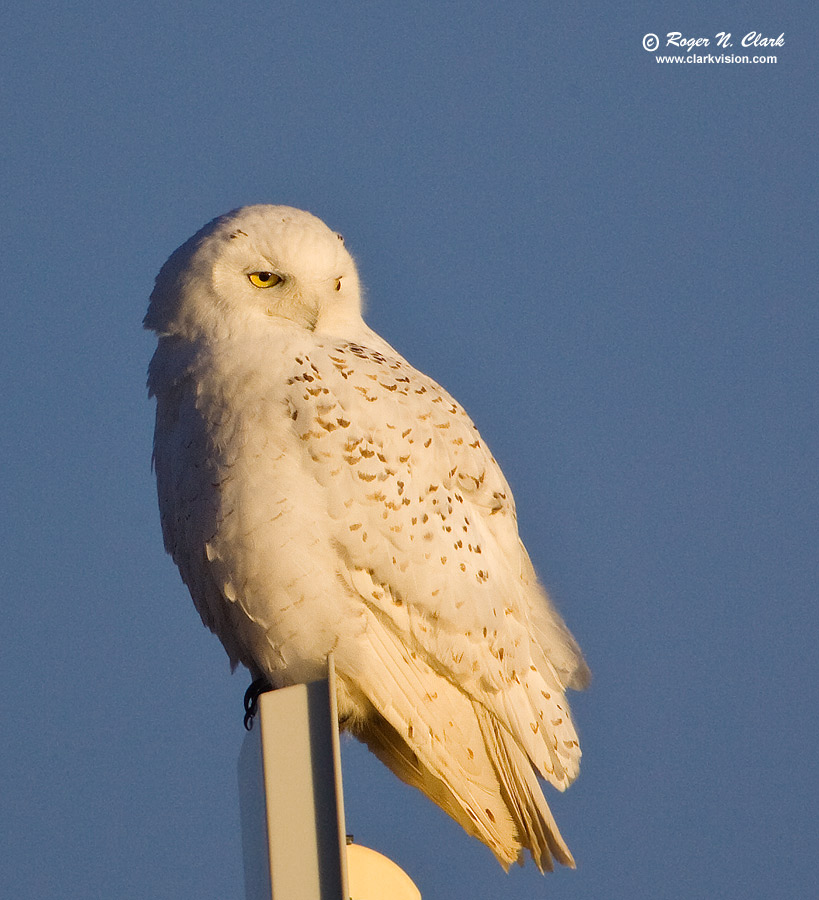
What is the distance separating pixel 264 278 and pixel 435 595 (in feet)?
3.13

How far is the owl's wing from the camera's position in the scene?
3.09 meters

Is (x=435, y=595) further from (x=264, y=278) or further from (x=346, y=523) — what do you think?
(x=264, y=278)

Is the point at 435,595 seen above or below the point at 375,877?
above

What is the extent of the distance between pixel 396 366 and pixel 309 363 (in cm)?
33

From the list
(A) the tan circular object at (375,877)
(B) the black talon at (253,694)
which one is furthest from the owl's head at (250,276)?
(A) the tan circular object at (375,877)

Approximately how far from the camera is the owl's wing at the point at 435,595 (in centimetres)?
309

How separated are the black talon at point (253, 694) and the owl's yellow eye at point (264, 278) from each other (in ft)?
3.59

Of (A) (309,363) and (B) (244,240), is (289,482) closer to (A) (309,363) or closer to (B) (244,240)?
(A) (309,363)

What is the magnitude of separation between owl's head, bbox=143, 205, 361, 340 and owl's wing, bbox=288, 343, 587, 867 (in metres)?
0.17

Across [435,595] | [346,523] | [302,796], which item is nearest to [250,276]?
[346,523]

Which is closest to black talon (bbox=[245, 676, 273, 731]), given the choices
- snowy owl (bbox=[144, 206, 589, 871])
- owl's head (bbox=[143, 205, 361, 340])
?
snowy owl (bbox=[144, 206, 589, 871])

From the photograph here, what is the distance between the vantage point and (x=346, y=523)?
3.06 meters

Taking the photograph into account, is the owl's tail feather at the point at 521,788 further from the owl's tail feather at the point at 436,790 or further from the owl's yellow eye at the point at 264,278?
the owl's yellow eye at the point at 264,278

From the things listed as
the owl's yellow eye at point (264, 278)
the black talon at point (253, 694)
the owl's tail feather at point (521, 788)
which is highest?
the owl's yellow eye at point (264, 278)
